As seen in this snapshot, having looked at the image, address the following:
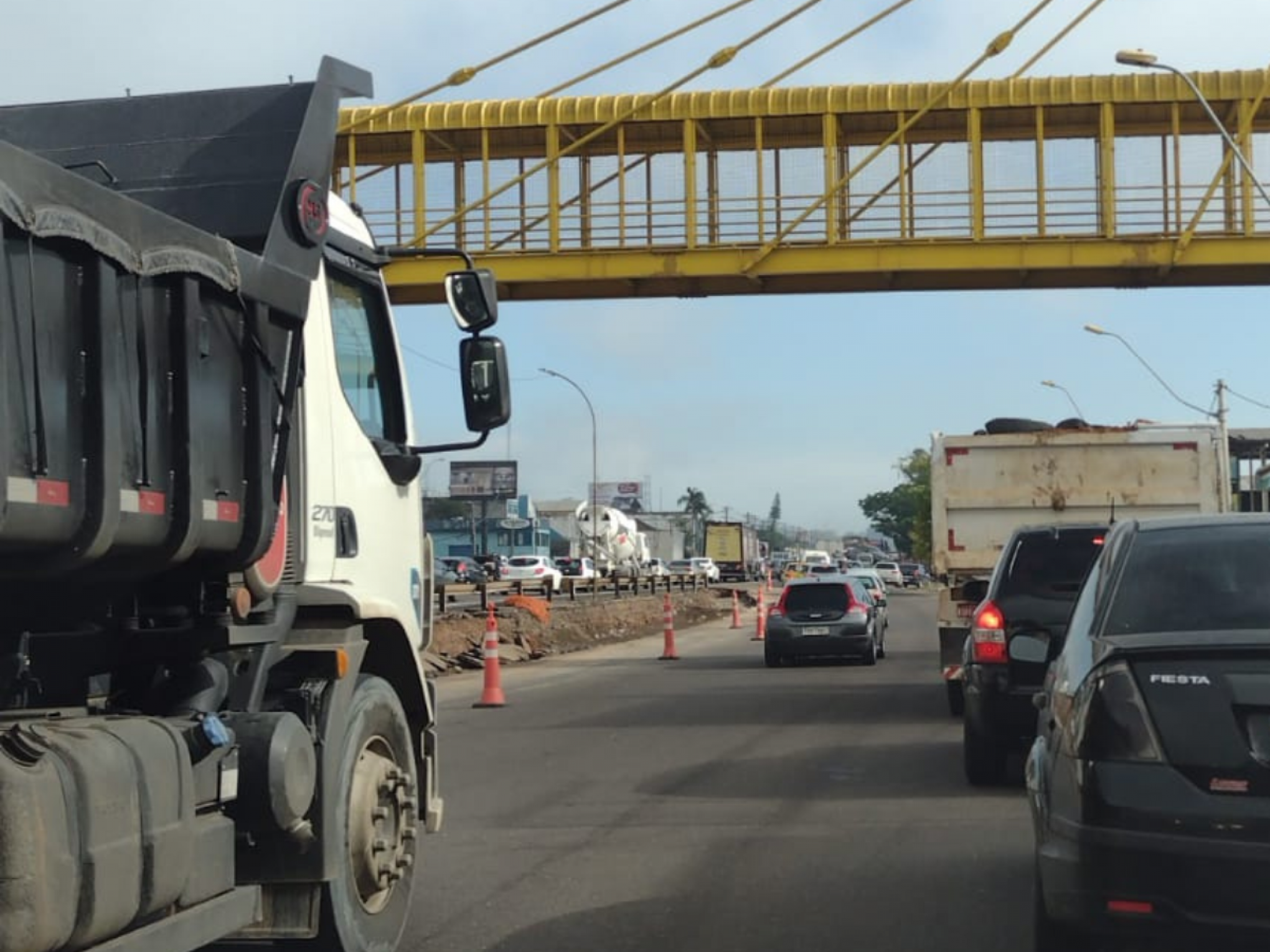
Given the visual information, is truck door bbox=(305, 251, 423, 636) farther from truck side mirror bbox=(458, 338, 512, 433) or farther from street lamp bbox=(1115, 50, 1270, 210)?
street lamp bbox=(1115, 50, 1270, 210)

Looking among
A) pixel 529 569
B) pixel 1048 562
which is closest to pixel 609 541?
pixel 529 569

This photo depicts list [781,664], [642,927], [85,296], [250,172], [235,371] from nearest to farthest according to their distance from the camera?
[85,296] < [235,371] < [250,172] < [642,927] < [781,664]

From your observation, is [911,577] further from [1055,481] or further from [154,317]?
[154,317]

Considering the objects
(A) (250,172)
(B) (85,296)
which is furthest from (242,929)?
(A) (250,172)

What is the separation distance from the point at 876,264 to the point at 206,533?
Answer: 18843 millimetres

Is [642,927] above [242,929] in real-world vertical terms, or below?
below

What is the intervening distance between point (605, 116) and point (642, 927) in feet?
57.8

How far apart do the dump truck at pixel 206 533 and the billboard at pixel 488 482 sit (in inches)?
4792

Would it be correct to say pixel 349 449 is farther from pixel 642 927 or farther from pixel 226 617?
pixel 642 927

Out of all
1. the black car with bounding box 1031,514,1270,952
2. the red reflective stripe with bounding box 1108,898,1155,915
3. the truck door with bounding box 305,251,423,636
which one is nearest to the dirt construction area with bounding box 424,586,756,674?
the truck door with bounding box 305,251,423,636

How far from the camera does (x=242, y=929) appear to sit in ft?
17.1

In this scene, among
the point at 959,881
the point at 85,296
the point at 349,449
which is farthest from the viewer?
the point at 959,881

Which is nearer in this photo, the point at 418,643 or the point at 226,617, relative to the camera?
the point at 226,617

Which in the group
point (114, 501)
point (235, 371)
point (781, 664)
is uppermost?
point (235, 371)
